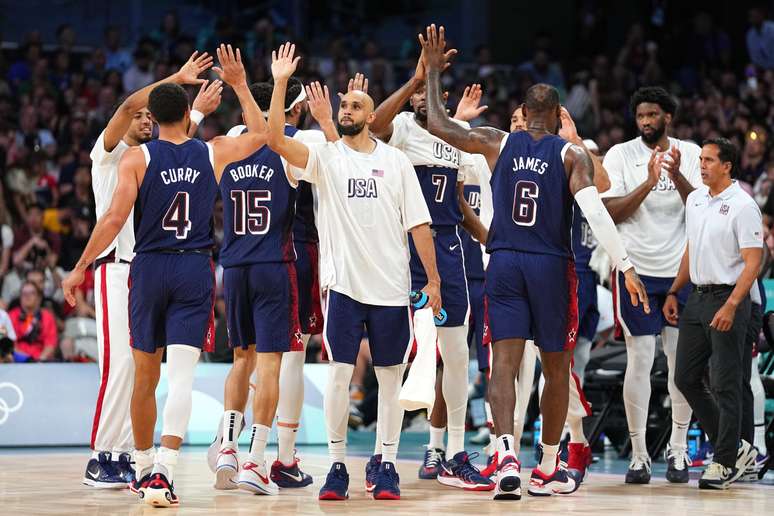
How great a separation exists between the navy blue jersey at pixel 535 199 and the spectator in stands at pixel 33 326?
7817 mm

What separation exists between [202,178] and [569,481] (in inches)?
125

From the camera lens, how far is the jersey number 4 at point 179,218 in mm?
8164

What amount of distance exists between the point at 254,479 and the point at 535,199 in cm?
256

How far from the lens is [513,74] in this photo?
2272 centimetres

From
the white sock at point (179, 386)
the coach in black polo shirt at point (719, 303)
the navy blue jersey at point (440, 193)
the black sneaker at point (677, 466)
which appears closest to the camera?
the white sock at point (179, 386)

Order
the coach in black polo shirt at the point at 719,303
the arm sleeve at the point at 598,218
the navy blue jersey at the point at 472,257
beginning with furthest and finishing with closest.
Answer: the navy blue jersey at the point at 472,257 < the coach in black polo shirt at the point at 719,303 < the arm sleeve at the point at 598,218

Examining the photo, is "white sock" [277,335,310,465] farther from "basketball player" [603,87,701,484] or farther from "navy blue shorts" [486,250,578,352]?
"basketball player" [603,87,701,484]

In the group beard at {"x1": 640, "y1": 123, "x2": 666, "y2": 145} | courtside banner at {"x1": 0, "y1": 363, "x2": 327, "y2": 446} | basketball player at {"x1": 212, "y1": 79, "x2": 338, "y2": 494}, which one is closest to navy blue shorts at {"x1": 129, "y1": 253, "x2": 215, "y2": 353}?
Result: basketball player at {"x1": 212, "y1": 79, "x2": 338, "y2": 494}

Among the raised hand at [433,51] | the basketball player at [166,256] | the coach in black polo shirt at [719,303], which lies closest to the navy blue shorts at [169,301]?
the basketball player at [166,256]

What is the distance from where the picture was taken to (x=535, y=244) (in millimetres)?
8531

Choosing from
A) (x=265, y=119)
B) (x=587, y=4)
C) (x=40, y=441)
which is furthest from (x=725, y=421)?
(x=587, y=4)

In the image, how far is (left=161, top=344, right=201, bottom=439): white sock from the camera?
802 cm

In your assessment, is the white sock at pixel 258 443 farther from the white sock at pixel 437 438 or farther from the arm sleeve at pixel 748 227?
the arm sleeve at pixel 748 227

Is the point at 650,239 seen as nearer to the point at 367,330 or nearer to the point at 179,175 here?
the point at 367,330
